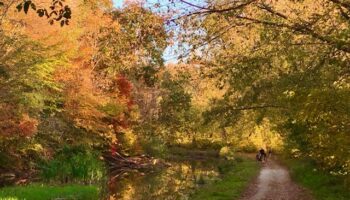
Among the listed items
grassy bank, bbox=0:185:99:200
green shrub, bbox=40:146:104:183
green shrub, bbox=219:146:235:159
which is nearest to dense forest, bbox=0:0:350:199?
green shrub, bbox=40:146:104:183

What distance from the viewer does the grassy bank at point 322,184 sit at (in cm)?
1672

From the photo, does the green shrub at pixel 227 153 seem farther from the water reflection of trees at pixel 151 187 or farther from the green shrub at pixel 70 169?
the green shrub at pixel 70 169

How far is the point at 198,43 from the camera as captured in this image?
1216cm

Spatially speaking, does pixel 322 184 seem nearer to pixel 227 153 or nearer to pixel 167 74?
pixel 167 74

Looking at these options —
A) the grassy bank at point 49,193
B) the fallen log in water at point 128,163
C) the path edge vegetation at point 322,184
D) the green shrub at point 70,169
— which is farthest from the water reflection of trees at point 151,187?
the path edge vegetation at point 322,184

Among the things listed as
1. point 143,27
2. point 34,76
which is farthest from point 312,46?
point 34,76

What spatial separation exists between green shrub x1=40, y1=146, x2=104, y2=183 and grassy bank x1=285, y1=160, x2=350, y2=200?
10.6m

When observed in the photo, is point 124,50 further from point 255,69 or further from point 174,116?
point 174,116

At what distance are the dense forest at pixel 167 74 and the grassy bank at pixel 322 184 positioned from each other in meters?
0.56

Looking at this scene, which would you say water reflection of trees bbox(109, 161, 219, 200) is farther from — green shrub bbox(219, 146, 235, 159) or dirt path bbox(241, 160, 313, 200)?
green shrub bbox(219, 146, 235, 159)

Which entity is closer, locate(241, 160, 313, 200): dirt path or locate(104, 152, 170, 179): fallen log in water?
locate(241, 160, 313, 200): dirt path

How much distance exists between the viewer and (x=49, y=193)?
16.5 meters

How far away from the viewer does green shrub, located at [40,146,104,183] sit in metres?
23.2

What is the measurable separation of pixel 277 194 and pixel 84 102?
571 inches
